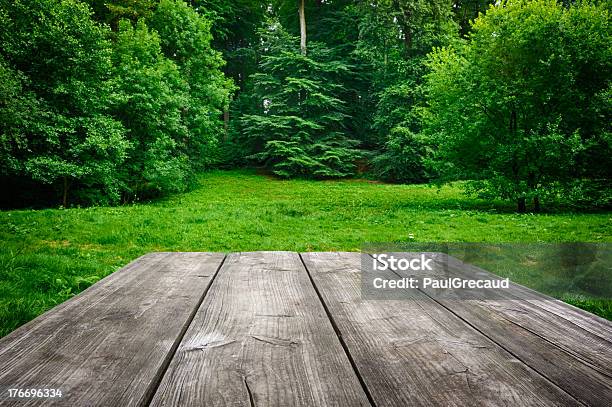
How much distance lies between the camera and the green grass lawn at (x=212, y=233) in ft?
14.3

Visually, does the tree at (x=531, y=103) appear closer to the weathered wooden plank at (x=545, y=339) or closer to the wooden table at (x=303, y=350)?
the weathered wooden plank at (x=545, y=339)

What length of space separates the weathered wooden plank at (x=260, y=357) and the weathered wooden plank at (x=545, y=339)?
44cm

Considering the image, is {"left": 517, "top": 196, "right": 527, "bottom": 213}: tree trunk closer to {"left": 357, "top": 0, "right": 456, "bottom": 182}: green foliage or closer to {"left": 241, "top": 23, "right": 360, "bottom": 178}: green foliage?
{"left": 357, "top": 0, "right": 456, "bottom": 182}: green foliage

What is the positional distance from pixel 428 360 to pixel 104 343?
79cm

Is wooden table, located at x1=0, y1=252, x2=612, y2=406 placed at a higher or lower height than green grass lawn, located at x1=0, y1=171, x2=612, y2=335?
higher

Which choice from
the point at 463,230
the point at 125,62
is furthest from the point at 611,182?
the point at 125,62

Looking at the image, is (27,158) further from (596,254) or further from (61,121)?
(596,254)

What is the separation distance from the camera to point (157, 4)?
61.9ft

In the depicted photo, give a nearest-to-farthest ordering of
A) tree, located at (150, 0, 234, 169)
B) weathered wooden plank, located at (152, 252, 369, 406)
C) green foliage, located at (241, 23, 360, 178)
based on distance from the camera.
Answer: weathered wooden plank, located at (152, 252, 369, 406)
tree, located at (150, 0, 234, 169)
green foliage, located at (241, 23, 360, 178)

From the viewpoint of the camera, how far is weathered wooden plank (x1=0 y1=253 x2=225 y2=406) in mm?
769

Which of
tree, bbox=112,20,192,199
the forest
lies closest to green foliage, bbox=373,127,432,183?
the forest

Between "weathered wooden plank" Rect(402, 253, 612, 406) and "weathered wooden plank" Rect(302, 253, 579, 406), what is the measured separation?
0.14 feet

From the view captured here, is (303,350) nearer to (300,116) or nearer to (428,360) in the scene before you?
(428,360)

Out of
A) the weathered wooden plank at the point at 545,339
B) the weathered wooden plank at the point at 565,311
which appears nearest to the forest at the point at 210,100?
the weathered wooden plank at the point at 565,311
